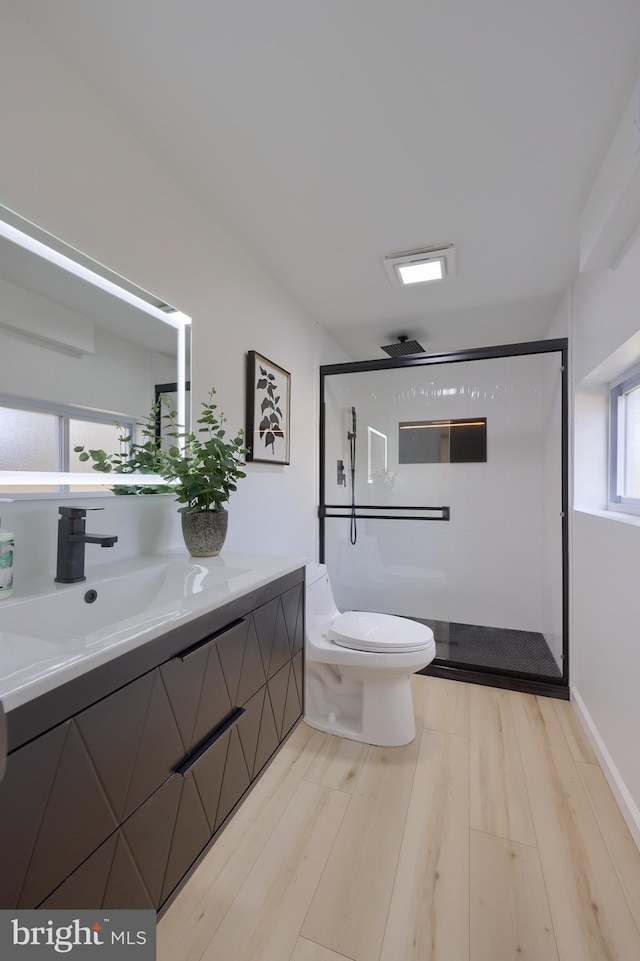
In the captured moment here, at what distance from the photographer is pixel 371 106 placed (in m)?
1.27

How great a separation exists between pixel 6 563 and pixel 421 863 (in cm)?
147

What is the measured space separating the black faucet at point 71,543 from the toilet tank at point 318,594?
3.78ft

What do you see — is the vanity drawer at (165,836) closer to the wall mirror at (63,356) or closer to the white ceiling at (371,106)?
the wall mirror at (63,356)

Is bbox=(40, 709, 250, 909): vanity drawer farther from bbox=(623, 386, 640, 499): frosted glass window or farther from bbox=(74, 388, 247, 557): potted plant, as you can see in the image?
bbox=(623, 386, 640, 499): frosted glass window

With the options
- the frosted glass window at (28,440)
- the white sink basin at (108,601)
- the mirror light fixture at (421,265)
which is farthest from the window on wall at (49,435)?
the mirror light fixture at (421,265)

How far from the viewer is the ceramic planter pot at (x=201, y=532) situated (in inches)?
56.5

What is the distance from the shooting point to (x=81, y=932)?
0.67 meters

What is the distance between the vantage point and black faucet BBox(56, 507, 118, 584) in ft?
3.42

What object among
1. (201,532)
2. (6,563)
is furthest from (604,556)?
(6,563)

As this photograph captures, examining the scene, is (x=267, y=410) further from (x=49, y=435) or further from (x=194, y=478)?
(x=49, y=435)

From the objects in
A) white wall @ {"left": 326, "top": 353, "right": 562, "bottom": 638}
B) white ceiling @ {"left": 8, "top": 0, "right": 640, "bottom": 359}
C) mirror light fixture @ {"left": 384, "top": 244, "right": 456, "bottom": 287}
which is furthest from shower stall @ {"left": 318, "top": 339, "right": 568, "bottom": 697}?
white ceiling @ {"left": 8, "top": 0, "right": 640, "bottom": 359}

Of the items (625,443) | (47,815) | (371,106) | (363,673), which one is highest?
(371,106)

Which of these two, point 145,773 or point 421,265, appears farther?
point 421,265

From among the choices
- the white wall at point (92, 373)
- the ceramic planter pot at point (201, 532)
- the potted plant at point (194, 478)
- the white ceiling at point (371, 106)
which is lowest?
the ceramic planter pot at point (201, 532)
